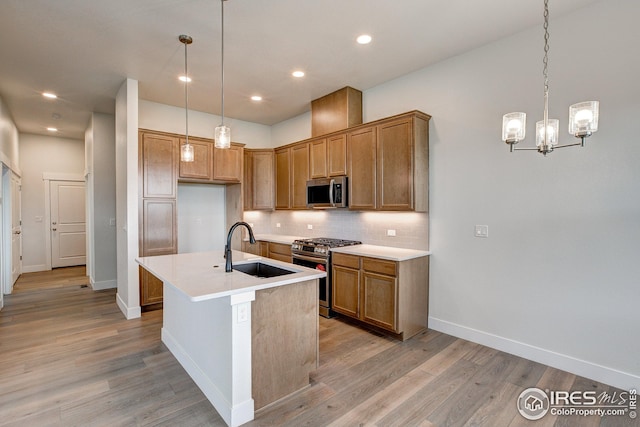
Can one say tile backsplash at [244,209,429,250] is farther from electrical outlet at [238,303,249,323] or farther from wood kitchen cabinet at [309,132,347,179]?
electrical outlet at [238,303,249,323]

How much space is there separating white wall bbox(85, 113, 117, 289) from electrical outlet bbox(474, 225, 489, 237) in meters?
5.83

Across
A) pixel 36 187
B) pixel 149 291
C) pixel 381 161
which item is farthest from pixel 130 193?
pixel 36 187

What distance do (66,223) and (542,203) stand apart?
9.00 metres

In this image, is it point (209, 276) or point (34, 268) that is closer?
point (209, 276)

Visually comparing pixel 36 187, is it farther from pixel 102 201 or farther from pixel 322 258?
pixel 322 258

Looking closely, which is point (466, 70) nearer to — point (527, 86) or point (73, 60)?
point (527, 86)

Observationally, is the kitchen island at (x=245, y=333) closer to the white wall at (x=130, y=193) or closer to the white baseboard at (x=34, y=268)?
the white wall at (x=130, y=193)

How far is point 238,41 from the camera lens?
3.03m

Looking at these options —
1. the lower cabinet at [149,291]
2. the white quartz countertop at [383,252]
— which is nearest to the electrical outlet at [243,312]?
the white quartz countertop at [383,252]

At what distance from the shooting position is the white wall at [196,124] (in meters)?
4.76

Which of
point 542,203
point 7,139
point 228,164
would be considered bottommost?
point 542,203

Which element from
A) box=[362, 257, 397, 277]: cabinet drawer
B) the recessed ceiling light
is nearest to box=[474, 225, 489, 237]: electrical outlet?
box=[362, 257, 397, 277]: cabinet drawer

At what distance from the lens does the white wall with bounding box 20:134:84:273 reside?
6570mm

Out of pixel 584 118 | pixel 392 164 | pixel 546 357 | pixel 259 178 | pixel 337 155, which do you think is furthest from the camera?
pixel 259 178
